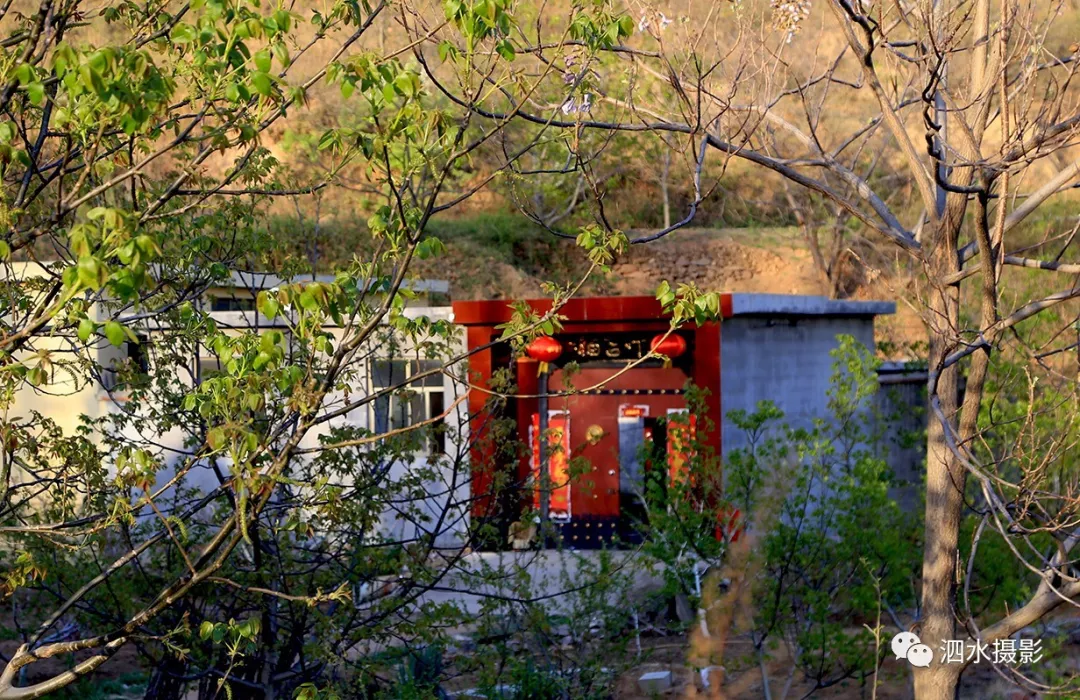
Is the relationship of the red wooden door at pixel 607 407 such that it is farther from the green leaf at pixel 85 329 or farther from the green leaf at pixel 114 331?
the green leaf at pixel 114 331

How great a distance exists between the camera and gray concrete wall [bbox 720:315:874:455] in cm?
1307

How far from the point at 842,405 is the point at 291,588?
184 inches

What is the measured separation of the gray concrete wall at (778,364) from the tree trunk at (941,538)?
694cm

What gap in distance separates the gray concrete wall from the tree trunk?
6.94 metres

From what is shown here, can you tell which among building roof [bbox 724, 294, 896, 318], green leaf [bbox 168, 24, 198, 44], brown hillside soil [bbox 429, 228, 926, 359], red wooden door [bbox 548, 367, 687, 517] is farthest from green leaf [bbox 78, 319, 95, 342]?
brown hillside soil [bbox 429, 228, 926, 359]

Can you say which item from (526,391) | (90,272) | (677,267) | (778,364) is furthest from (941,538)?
(677,267)

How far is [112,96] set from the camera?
3.29 metres

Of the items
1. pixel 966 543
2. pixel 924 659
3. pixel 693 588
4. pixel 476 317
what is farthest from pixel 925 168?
pixel 476 317

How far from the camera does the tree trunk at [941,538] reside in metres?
5.55

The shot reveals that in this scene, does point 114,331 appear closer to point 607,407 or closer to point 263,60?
point 263,60

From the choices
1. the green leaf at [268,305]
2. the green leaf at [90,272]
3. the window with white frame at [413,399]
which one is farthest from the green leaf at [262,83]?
the window with white frame at [413,399]

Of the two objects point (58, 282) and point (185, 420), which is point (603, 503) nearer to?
point (185, 420)

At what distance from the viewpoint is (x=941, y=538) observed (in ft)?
18.6

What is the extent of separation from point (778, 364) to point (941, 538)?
8172mm
